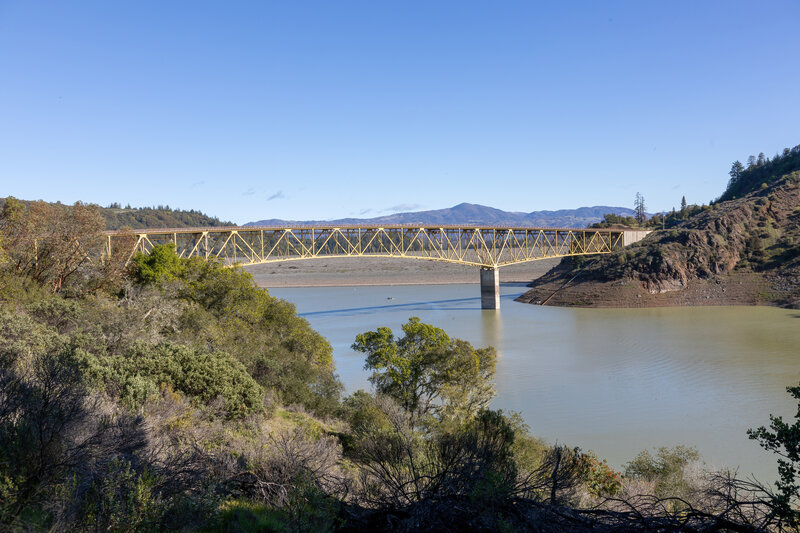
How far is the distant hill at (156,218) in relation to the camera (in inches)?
3603

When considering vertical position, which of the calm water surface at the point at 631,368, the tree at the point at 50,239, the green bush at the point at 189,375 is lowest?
the calm water surface at the point at 631,368

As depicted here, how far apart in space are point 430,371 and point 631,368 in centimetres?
1354

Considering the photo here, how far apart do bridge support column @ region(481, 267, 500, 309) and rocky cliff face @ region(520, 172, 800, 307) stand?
707 cm

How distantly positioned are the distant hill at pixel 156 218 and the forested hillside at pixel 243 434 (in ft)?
230

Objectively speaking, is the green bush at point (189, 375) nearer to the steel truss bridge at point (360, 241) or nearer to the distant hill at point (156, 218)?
the steel truss bridge at point (360, 241)

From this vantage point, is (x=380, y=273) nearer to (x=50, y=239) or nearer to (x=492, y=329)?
(x=492, y=329)

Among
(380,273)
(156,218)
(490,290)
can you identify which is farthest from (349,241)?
(156,218)

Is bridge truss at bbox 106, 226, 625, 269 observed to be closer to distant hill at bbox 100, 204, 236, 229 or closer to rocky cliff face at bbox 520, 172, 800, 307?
rocky cliff face at bbox 520, 172, 800, 307

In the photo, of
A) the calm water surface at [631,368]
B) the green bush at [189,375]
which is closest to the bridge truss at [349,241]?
the calm water surface at [631,368]

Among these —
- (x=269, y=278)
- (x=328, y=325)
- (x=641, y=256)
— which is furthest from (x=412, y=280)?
(x=328, y=325)

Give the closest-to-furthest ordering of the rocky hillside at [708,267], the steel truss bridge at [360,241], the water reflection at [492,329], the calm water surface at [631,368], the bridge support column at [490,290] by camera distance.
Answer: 1. the calm water surface at [631,368]
2. the water reflection at [492,329]
3. the steel truss bridge at [360,241]
4. the rocky hillside at [708,267]
5. the bridge support column at [490,290]

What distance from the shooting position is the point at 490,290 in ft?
169

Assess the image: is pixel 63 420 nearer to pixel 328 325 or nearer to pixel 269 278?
pixel 328 325

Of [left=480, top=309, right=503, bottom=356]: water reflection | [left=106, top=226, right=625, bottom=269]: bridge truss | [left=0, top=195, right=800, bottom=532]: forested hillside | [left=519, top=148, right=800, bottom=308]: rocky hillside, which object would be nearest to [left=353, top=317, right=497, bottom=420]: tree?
[left=0, top=195, right=800, bottom=532]: forested hillside
